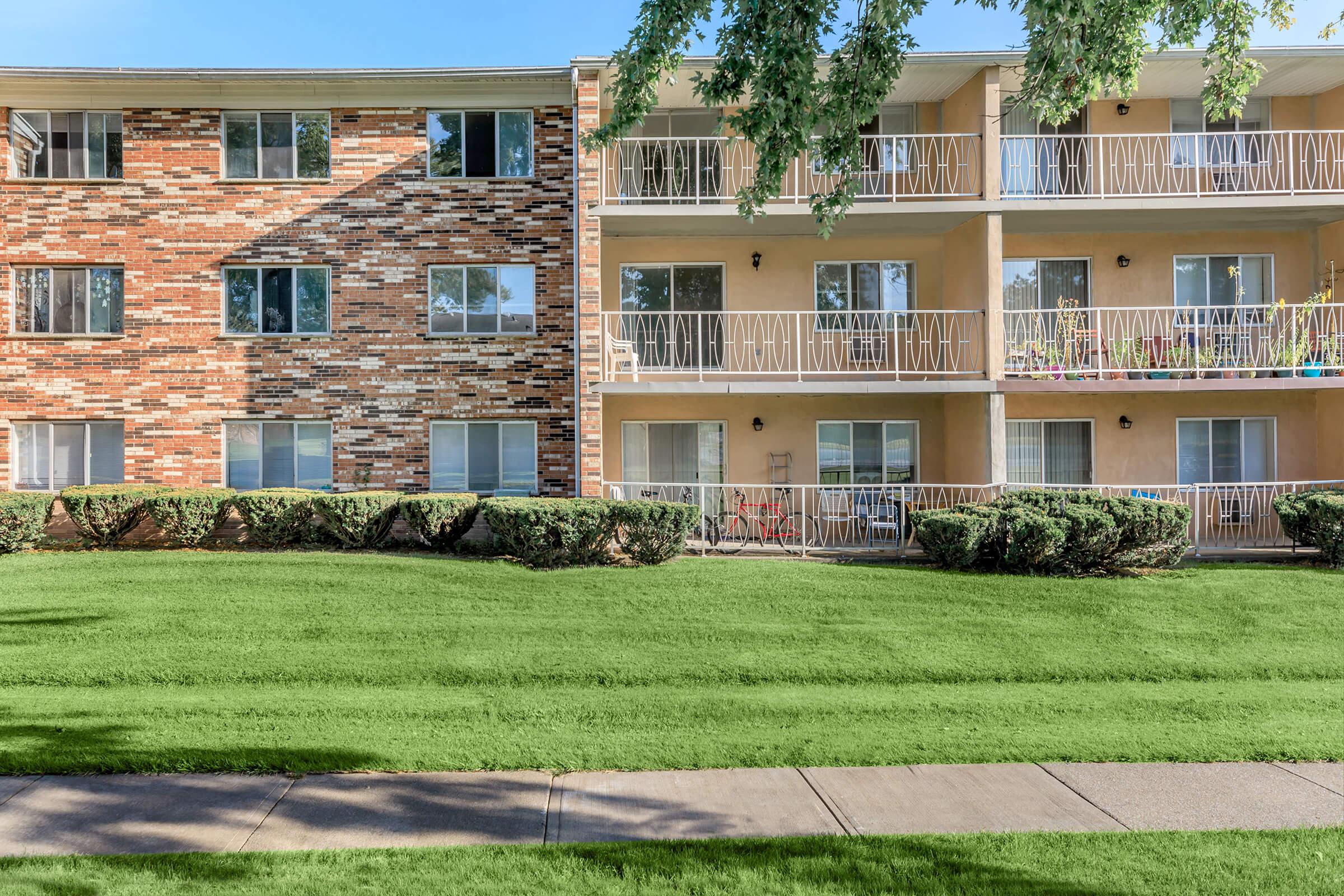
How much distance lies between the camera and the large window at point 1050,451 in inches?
622

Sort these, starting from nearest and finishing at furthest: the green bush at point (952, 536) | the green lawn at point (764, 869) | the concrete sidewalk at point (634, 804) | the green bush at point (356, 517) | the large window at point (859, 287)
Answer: the green lawn at point (764, 869)
the concrete sidewalk at point (634, 804)
the green bush at point (952, 536)
the green bush at point (356, 517)
the large window at point (859, 287)

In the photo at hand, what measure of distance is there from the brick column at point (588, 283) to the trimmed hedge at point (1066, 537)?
5373mm

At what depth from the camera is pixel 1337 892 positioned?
13.0 ft

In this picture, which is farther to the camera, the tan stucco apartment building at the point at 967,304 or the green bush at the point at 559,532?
the tan stucco apartment building at the point at 967,304

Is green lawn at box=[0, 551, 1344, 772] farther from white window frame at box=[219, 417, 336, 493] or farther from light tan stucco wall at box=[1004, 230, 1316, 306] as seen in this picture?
light tan stucco wall at box=[1004, 230, 1316, 306]

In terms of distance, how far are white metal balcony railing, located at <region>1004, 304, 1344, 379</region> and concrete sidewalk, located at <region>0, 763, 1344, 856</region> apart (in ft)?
30.7

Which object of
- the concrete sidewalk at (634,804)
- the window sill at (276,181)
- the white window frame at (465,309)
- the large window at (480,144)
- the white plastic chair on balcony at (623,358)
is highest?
the large window at (480,144)

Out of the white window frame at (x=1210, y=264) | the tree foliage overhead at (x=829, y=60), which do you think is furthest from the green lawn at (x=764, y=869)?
the white window frame at (x=1210, y=264)

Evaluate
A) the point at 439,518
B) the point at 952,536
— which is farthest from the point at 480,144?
the point at 952,536

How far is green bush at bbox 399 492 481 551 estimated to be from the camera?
12.8 metres

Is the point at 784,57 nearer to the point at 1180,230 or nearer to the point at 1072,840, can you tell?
the point at 1072,840

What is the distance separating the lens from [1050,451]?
15836 millimetres

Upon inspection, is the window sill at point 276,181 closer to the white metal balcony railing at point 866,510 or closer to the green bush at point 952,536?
the white metal balcony railing at point 866,510

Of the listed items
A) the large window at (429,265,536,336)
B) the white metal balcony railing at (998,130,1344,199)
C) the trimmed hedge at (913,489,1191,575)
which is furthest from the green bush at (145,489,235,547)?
the white metal balcony railing at (998,130,1344,199)
